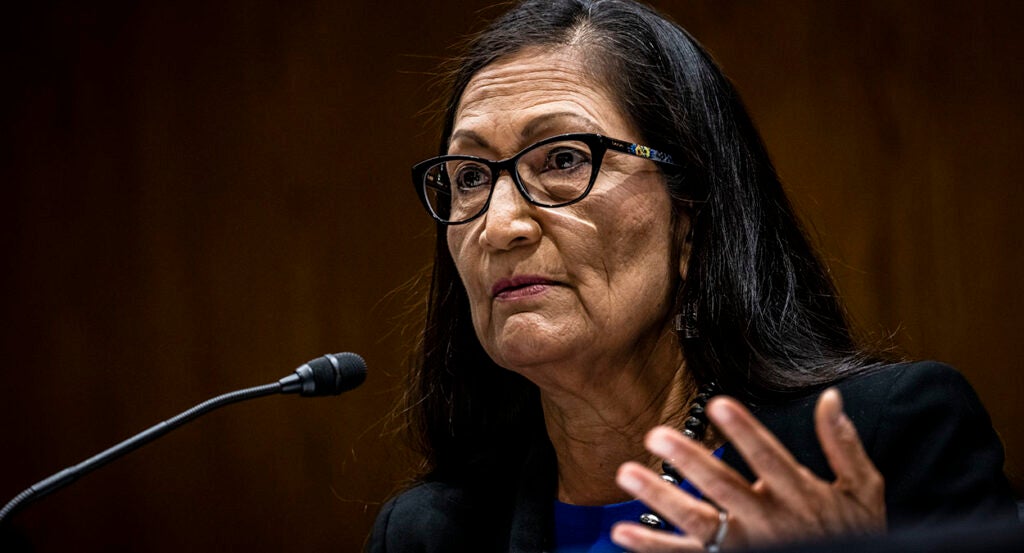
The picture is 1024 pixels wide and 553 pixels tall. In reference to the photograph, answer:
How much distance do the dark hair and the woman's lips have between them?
23 centimetres

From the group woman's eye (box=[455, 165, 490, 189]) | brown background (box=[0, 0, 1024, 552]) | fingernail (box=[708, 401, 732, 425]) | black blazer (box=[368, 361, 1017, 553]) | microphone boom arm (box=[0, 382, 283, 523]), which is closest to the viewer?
fingernail (box=[708, 401, 732, 425])

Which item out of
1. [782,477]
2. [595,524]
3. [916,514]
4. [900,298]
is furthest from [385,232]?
[782,477]

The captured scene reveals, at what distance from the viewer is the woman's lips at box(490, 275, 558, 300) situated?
165 cm

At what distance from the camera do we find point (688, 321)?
1.73 m

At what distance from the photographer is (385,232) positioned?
311cm

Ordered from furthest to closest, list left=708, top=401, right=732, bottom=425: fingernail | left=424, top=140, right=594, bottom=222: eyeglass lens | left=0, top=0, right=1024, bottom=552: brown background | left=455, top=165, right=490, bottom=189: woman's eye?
left=0, top=0, right=1024, bottom=552: brown background
left=455, top=165, right=490, bottom=189: woman's eye
left=424, top=140, right=594, bottom=222: eyeglass lens
left=708, top=401, right=732, bottom=425: fingernail

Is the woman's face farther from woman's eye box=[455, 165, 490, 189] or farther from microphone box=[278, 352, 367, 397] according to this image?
microphone box=[278, 352, 367, 397]

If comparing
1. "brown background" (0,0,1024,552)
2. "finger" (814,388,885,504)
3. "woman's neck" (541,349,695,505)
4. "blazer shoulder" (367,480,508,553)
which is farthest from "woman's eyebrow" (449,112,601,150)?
"brown background" (0,0,1024,552)

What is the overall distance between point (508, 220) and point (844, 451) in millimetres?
743

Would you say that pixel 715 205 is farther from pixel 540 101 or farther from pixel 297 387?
pixel 297 387

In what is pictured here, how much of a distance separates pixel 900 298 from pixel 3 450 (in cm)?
228

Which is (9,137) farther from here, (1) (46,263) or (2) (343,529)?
(2) (343,529)

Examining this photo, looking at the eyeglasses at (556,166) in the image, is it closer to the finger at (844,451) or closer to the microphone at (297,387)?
the microphone at (297,387)

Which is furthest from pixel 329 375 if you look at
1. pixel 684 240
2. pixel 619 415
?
pixel 684 240
